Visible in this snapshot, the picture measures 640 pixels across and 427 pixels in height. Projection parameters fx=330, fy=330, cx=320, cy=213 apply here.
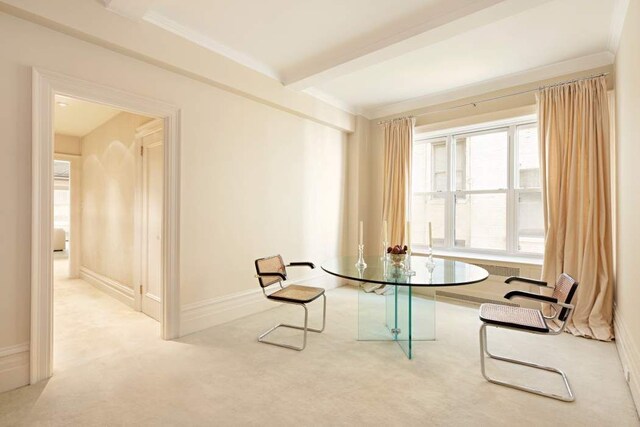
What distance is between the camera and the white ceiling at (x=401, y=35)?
8.50 ft

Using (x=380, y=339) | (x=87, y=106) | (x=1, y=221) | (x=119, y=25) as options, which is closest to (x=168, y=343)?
(x=1, y=221)

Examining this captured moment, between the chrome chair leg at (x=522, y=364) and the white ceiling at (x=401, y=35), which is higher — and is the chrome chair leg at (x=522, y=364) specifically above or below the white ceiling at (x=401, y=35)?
below

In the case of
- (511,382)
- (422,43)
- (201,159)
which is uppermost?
(422,43)

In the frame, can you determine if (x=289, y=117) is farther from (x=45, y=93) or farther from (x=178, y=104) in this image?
(x=45, y=93)

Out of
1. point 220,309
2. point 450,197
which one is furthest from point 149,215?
point 450,197

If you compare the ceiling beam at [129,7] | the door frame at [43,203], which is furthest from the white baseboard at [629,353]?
the ceiling beam at [129,7]

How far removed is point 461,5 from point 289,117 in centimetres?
231

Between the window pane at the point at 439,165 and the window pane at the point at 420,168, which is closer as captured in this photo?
the window pane at the point at 439,165

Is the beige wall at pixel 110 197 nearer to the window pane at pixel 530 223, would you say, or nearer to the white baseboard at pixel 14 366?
the white baseboard at pixel 14 366

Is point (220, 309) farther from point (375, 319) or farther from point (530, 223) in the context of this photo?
point (530, 223)

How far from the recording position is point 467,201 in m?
4.66

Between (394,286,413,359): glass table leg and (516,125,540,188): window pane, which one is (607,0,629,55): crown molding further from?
(394,286,413,359): glass table leg

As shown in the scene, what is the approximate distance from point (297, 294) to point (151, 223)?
77.8 inches

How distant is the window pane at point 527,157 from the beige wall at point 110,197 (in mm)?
4625
